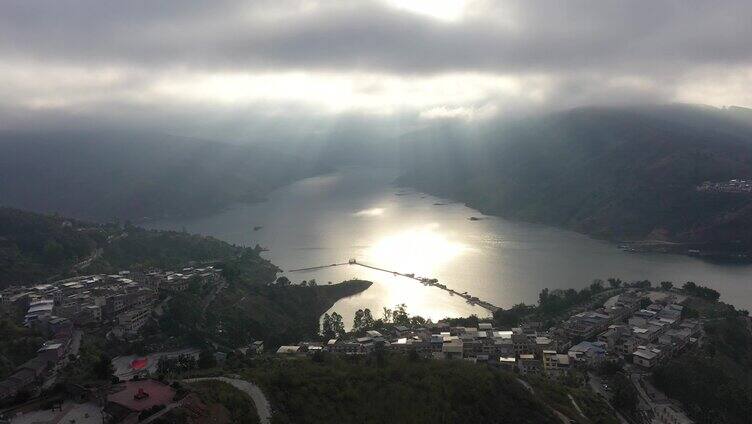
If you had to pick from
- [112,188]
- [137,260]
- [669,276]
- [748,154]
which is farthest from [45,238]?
[748,154]

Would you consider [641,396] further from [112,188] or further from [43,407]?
[112,188]

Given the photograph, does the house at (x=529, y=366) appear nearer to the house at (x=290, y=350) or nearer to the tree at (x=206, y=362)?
the house at (x=290, y=350)

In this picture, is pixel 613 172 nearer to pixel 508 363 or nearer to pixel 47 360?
pixel 508 363

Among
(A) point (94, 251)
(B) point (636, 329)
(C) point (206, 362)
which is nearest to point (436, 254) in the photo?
(B) point (636, 329)

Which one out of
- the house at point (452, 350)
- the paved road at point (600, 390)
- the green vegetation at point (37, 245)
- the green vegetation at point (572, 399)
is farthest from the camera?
the green vegetation at point (37, 245)

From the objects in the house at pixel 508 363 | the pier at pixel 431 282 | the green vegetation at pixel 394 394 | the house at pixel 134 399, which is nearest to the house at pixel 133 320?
the green vegetation at pixel 394 394
